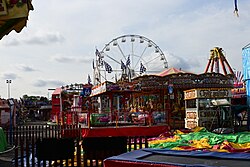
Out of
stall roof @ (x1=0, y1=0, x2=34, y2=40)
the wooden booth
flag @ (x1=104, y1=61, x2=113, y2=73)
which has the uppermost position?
flag @ (x1=104, y1=61, x2=113, y2=73)

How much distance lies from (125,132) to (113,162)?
10.9 metres

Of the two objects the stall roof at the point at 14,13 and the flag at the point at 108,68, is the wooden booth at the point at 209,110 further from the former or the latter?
the flag at the point at 108,68

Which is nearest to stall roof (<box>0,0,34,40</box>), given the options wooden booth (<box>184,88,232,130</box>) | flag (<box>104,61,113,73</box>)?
wooden booth (<box>184,88,232,130</box>)

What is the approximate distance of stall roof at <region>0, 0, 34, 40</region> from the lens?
6090 millimetres

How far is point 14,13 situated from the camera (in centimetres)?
619

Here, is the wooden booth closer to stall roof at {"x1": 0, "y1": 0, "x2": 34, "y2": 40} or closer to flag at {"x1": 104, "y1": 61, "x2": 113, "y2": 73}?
stall roof at {"x1": 0, "y1": 0, "x2": 34, "y2": 40}

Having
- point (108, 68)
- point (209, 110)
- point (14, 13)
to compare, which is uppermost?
point (108, 68)

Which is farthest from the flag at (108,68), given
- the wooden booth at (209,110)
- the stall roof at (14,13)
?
the stall roof at (14,13)

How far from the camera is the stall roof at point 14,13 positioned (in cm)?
609

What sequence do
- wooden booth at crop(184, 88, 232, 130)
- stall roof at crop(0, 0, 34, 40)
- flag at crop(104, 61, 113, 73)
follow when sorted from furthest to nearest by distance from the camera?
flag at crop(104, 61, 113, 73) → wooden booth at crop(184, 88, 232, 130) → stall roof at crop(0, 0, 34, 40)

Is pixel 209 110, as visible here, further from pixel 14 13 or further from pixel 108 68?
pixel 108 68

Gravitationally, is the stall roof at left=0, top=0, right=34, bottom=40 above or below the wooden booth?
above

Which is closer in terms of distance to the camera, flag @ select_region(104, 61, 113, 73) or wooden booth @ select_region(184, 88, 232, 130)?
wooden booth @ select_region(184, 88, 232, 130)

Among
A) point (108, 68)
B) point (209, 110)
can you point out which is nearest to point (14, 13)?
point (209, 110)
